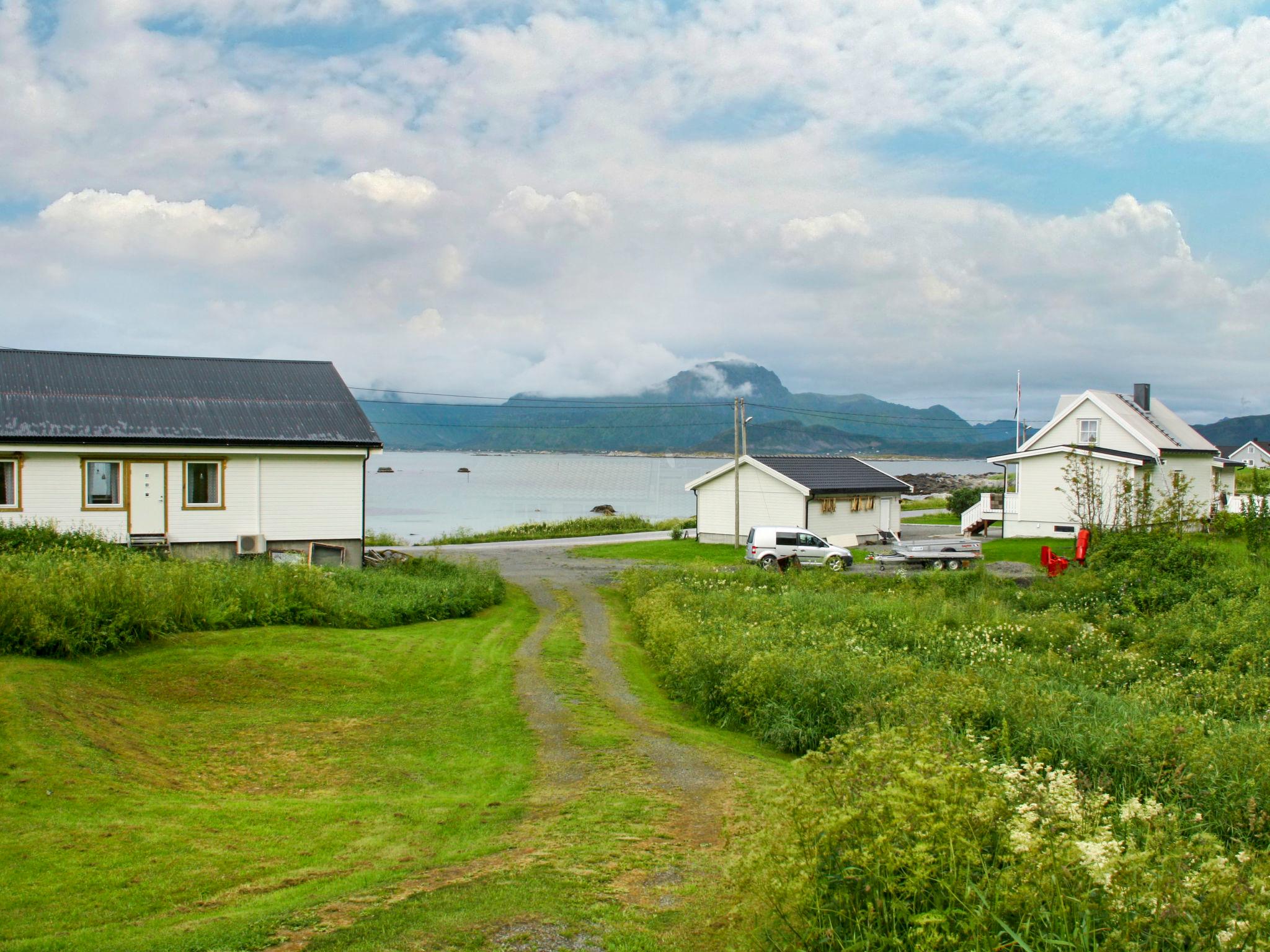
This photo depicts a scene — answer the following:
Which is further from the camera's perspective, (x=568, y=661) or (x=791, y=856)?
(x=568, y=661)

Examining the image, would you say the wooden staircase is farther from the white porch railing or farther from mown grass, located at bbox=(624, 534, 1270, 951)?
the white porch railing

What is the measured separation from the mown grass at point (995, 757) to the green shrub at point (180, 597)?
5.25 m

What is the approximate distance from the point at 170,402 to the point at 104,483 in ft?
9.91

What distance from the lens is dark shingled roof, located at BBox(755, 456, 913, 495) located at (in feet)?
143

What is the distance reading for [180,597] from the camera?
16766 mm

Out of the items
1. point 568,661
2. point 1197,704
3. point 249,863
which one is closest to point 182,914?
point 249,863

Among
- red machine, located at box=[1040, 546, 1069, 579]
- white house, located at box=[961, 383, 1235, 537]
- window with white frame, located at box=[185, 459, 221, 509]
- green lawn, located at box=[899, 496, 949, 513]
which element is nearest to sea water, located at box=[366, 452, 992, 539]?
green lawn, located at box=[899, 496, 949, 513]

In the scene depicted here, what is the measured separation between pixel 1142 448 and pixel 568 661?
3567 centimetres

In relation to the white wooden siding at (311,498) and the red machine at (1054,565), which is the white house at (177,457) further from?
the red machine at (1054,565)

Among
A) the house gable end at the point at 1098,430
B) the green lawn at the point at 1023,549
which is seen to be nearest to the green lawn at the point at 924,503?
the house gable end at the point at 1098,430

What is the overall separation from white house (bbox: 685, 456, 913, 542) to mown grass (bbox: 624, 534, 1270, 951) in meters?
18.0

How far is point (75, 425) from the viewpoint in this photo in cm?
Answer: 2627

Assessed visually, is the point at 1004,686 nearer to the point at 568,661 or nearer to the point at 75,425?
the point at 568,661

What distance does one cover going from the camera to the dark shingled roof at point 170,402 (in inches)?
1038
